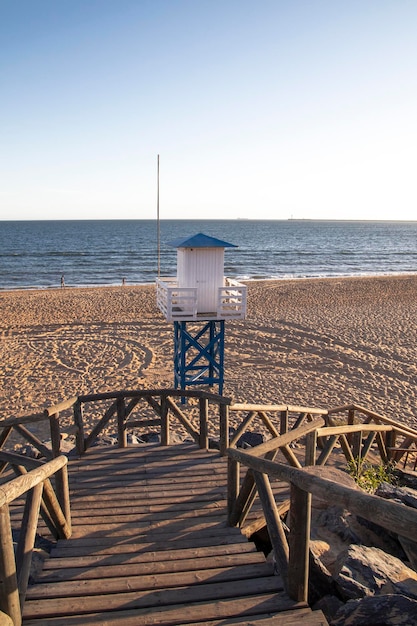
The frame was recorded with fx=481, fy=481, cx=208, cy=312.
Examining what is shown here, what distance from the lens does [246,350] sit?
17.8 metres

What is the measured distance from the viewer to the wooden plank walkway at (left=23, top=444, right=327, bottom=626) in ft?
11.3

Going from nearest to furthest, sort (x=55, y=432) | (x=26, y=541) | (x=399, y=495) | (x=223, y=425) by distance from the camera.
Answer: (x=26, y=541), (x=399, y=495), (x=55, y=432), (x=223, y=425)

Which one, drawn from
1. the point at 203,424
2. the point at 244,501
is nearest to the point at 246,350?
the point at 203,424

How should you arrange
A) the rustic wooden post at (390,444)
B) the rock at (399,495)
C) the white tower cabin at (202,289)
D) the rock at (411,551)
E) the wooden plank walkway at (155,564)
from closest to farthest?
the wooden plank walkway at (155,564) < the rock at (411,551) < the rock at (399,495) < the rustic wooden post at (390,444) < the white tower cabin at (202,289)

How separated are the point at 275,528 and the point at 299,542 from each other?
34 centimetres

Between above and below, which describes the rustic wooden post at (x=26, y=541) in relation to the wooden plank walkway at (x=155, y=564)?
above

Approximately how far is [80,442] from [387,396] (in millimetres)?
9845

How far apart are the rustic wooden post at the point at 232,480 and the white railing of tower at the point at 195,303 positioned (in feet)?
21.5

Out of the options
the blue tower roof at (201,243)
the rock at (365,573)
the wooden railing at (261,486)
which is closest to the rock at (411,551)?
the rock at (365,573)

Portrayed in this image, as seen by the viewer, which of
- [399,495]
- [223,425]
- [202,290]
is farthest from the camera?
[202,290]

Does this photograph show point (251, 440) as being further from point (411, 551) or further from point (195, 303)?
point (411, 551)

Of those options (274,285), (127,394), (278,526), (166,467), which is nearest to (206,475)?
(166,467)

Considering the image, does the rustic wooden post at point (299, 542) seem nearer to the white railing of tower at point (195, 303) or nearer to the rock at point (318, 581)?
the rock at point (318, 581)

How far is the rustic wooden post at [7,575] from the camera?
319cm
